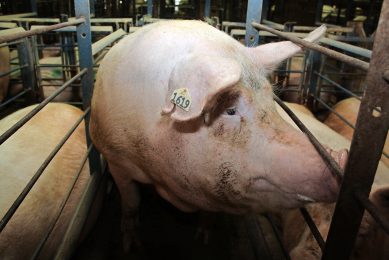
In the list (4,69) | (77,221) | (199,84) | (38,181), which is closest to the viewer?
(199,84)

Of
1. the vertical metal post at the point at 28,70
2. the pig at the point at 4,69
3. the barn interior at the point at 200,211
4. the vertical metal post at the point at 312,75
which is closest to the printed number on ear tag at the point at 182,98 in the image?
the barn interior at the point at 200,211

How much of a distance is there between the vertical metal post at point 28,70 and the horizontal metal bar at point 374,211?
392cm

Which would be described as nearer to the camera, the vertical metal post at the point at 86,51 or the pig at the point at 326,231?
the pig at the point at 326,231

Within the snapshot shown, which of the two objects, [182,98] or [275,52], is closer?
[182,98]

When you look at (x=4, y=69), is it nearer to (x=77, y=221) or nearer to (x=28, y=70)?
(x=28, y=70)

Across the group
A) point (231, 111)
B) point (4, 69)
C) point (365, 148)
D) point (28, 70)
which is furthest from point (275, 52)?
point (4, 69)

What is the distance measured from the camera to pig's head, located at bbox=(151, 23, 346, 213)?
55.8 inches

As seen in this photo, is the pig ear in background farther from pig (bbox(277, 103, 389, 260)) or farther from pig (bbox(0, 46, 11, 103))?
pig (bbox(0, 46, 11, 103))

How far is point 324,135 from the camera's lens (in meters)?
3.04

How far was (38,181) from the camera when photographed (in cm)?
248

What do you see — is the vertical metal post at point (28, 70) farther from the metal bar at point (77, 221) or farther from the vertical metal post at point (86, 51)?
the metal bar at point (77, 221)

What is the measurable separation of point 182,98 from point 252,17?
153 centimetres

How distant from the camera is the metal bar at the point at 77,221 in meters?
2.16

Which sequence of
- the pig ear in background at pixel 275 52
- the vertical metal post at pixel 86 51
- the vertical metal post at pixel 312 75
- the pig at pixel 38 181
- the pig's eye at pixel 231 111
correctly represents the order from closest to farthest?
the pig's eye at pixel 231 111 < the pig ear in background at pixel 275 52 < the pig at pixel 38 181 < the vertical metal post at pixel 86 51 < the vertical metal post at pixel 312 75
